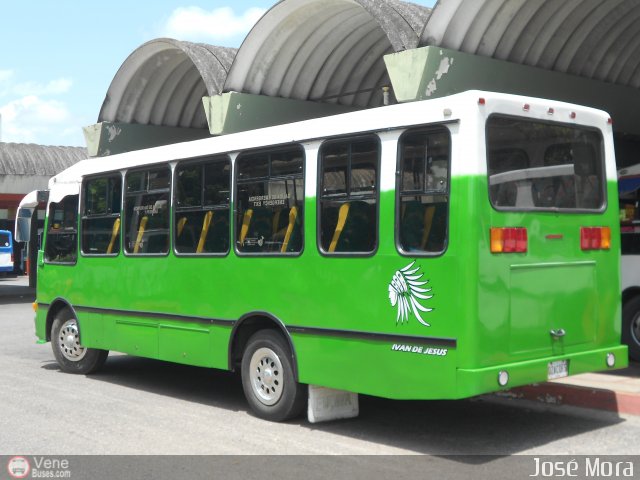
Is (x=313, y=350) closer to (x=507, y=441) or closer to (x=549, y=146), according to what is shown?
(x=507, y=441)

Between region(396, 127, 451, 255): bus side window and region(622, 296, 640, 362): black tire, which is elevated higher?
region(396, 127, 451, 255): bus side window

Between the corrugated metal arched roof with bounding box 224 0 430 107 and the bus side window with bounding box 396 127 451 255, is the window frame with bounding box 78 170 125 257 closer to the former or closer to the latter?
the corrugated metal arched roof with bounding box 224 0 430 107

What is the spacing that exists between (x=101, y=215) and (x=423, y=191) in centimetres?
509

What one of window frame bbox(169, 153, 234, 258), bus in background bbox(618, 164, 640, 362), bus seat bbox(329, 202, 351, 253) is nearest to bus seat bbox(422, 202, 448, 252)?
bus seat bbox(329, 202, 351, 253)

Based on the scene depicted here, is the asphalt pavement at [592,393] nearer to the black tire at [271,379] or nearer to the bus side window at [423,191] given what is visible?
the black tire at [271,379]

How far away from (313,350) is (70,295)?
456cm

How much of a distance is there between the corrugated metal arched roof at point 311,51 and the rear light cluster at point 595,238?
493cm

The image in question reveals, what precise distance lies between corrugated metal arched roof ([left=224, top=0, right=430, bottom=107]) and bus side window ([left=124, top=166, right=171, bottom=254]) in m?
3.76

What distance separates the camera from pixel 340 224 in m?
7.44

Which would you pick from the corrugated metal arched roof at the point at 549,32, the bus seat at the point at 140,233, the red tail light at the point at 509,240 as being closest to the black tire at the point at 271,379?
the bus seat at the point at 140,233

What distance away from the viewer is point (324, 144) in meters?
7.62

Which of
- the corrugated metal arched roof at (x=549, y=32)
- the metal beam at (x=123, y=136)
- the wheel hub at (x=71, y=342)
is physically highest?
the corrugated metal arched roof at (x=549, y=32)

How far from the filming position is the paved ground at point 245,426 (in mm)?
7098

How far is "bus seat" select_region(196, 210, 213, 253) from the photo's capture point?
888 centimetres
